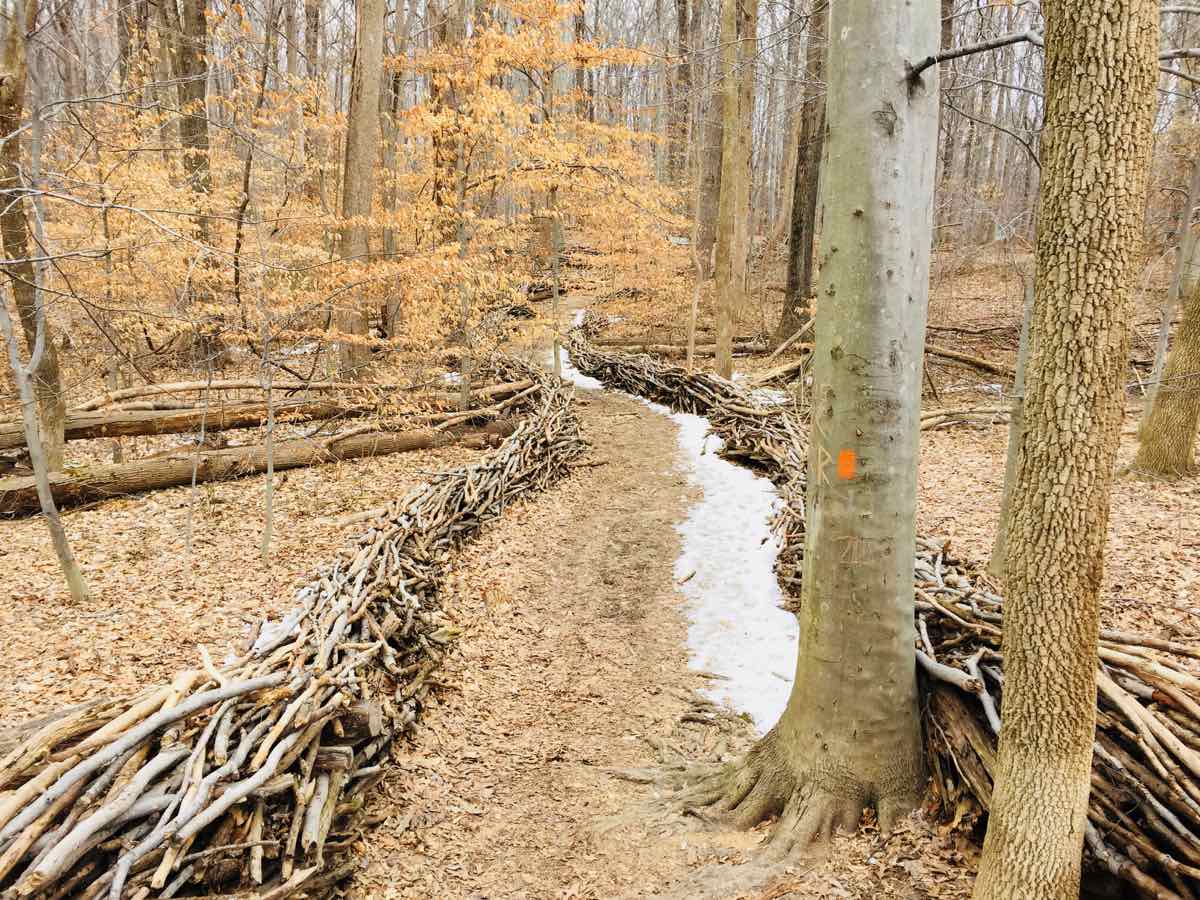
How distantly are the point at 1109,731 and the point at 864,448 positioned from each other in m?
1.21

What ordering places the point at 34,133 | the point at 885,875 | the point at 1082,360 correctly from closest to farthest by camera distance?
the point at 1082,360
the point at 885,875
the point at 34,133

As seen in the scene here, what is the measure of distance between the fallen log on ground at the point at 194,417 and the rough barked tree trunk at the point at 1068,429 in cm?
720

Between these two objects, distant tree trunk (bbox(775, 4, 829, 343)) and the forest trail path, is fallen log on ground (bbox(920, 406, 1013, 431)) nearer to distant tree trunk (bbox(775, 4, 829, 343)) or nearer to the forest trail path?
the forest trail path

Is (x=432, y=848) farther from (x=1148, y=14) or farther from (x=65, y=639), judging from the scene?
(x=1148, y=14)

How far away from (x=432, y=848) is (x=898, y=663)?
2078mm

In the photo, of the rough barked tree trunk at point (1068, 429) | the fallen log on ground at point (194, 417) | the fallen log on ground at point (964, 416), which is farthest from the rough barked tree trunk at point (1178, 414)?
the fallen log on ground at point (194, 417)

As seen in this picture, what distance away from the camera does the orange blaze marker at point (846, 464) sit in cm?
242

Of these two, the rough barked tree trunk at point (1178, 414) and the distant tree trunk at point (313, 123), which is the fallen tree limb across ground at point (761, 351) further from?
the distant tree trunk at point (313, 123)

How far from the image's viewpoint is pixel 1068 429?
→ 1656mm

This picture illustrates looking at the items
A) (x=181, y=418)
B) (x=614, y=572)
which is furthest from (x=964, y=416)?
(x=181, y=418)

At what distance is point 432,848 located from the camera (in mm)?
2934

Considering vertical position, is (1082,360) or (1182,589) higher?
(1082,360)

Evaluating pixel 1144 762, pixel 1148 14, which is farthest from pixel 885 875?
pixel 1148 14

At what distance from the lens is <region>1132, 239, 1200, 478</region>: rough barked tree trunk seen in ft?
20.2
